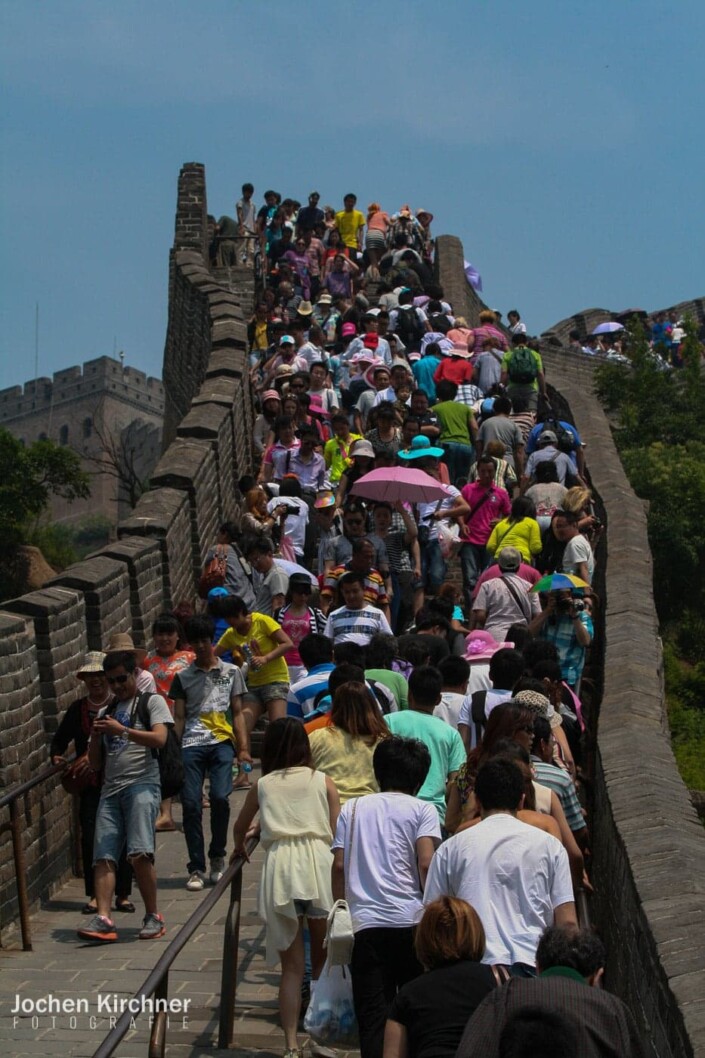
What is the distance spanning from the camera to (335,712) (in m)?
8.13

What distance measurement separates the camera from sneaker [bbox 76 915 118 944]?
940 centimetres

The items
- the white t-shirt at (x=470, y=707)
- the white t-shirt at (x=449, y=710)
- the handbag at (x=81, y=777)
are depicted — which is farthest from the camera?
the handbag at (x=81, y=777)

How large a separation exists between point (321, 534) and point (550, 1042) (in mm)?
11392

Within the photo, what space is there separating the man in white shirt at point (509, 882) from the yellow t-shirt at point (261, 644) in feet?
17.9

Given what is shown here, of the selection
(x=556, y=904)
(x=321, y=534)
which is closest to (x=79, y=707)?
(x=556, y=904)

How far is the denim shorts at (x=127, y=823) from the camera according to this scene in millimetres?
9414

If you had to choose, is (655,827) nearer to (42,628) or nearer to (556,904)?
(556,904)

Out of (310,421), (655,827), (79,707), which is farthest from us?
(310,421)

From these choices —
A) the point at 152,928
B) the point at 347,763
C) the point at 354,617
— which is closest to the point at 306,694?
the point at 152,928

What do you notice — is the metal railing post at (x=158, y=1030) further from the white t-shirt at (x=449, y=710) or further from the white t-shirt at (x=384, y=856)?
the white t-shirt at (x=449, y=710)

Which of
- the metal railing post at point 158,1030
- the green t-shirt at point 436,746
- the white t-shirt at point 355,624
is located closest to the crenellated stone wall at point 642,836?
the green t-shirt at point 436,746

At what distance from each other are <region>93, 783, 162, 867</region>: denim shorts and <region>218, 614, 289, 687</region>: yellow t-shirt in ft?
7.00

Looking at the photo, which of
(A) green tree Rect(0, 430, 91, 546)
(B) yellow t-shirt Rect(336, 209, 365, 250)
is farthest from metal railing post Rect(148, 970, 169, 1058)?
(A) green tree Rect(0, 430, 91, 546)

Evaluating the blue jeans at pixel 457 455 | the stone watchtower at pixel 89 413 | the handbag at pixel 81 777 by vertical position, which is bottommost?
the handbag at pixel 81 777
